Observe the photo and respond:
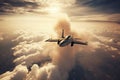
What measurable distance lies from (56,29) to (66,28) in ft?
58.1

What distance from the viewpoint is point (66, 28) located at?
196 metres

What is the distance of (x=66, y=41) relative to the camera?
91.2 metres

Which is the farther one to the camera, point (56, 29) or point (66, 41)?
point (56, 29)

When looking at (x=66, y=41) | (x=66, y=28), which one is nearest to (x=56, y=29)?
(x=66, y=28)

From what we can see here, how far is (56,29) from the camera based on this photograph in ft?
652

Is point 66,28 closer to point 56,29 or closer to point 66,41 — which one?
point 56,29

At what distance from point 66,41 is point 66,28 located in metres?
107

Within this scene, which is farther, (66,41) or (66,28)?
(66,28)

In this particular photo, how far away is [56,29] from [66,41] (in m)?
110
